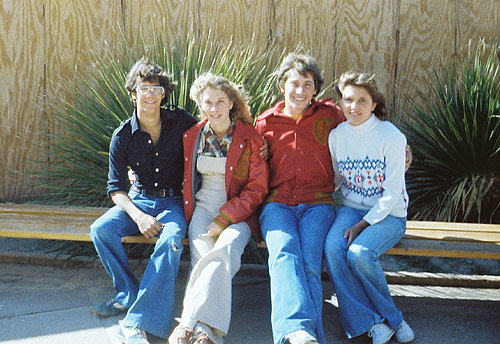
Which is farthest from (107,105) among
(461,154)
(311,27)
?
(461,154)

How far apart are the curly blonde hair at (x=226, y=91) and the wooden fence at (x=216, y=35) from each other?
190 centimetres

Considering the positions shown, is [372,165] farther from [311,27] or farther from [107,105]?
[311,27]

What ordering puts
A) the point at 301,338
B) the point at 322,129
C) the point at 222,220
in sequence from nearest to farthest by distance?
the point at 301,338, the point at 222,220, the point at 322,129

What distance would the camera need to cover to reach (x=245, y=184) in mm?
3695

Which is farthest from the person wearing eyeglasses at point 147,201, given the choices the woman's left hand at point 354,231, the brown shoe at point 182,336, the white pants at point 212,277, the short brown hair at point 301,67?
the woman's left hand at point 354,231

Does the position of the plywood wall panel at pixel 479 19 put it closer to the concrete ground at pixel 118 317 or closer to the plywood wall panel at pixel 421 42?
the plywood wall panel at pixel 421 42

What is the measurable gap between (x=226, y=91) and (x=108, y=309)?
1.44 m

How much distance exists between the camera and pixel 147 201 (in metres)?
3.78

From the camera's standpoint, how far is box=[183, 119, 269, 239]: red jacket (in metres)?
3.62

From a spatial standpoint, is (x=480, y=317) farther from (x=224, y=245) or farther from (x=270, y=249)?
(x=224, y=245)

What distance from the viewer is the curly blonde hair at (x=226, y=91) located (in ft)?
12.0

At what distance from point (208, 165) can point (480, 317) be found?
73.3 inches

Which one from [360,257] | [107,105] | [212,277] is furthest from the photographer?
[107,105]

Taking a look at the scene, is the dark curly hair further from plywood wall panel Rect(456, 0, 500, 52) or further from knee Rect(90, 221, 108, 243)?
plywood wall panel Rect(456, 0, 500, 52)
